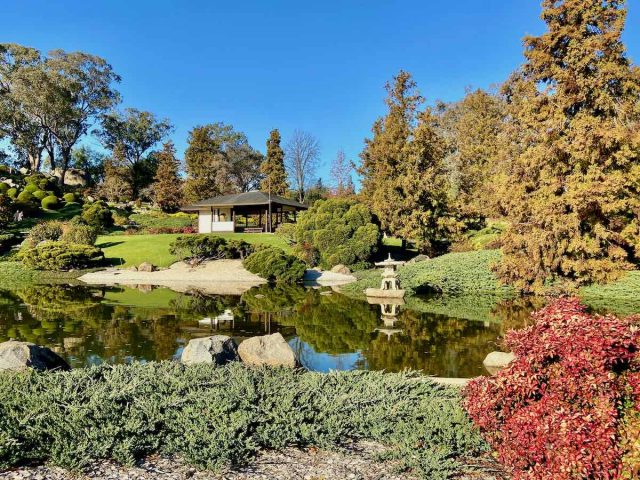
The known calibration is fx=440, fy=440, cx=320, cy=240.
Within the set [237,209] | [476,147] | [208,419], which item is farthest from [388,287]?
[237,209]

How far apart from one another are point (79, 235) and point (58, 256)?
3.46 m

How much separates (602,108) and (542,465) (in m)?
16.2

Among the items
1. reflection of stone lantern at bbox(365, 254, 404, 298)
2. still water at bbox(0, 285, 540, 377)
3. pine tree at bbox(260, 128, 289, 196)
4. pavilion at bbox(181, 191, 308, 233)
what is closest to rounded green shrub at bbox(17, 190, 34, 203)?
pavilion at bbox(181, 191, 308, 233)

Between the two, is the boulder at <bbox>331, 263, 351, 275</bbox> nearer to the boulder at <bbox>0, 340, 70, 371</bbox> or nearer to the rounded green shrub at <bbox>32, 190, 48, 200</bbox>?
the boulder at <bbox>0, 340, 70, 371</bbox>

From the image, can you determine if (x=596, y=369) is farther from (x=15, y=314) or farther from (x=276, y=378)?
(x=15, y=314)

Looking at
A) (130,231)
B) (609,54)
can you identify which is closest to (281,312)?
(609,54)

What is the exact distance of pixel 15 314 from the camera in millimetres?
12742

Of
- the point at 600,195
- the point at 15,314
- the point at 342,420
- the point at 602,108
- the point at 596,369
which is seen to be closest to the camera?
the point at 596,369

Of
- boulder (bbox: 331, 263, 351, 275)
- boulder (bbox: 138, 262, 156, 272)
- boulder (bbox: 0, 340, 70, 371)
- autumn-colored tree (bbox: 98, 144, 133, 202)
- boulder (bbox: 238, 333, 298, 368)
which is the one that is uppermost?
autumn-colored tree (bbox: 98, 144, 133, 202)

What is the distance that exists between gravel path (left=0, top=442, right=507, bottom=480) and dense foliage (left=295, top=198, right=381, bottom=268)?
65.9ft

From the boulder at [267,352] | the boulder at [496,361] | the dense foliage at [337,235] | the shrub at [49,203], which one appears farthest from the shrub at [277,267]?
the shrub at [49,203]

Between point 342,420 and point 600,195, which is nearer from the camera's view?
point 342,420

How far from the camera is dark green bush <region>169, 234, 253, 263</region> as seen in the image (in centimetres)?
2331

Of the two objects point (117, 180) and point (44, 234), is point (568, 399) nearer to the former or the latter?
point (44, 234)
